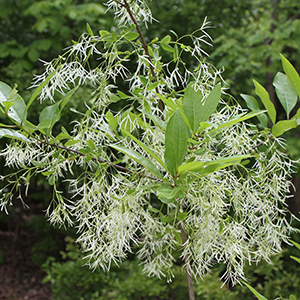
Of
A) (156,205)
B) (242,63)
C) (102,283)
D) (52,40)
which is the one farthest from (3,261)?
(242,63)

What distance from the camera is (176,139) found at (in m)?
0.50

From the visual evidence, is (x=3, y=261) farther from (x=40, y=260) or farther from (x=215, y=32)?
(x=215, y=32)

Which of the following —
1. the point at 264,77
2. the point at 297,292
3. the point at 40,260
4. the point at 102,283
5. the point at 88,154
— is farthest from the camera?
the point at 264,77

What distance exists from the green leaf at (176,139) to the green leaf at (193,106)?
0.04 m

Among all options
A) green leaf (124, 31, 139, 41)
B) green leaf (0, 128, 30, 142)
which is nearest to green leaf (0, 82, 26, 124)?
green leaf (0, 128, 30, 142)

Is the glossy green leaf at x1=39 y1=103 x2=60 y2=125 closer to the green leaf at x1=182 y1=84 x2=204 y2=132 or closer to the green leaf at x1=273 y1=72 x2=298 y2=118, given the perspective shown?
the green leaf at x1=182 y1=84 x2=204 y2=132

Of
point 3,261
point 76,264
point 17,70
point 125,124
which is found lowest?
point 3,261

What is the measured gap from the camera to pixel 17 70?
8.18 ft

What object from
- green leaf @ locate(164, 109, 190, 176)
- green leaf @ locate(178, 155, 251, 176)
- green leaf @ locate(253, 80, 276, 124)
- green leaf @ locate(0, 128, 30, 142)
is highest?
green leaf @ locate(0, 128, 30, 142)

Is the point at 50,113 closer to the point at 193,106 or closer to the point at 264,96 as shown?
the point at 193,106

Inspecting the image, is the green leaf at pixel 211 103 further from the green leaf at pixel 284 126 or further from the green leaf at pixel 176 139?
the green leaf at pixel 284 126

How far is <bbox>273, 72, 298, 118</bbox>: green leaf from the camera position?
69 cm

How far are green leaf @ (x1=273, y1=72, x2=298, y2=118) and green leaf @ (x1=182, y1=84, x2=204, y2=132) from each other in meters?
0.25

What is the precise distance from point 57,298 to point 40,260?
2.54 feet
